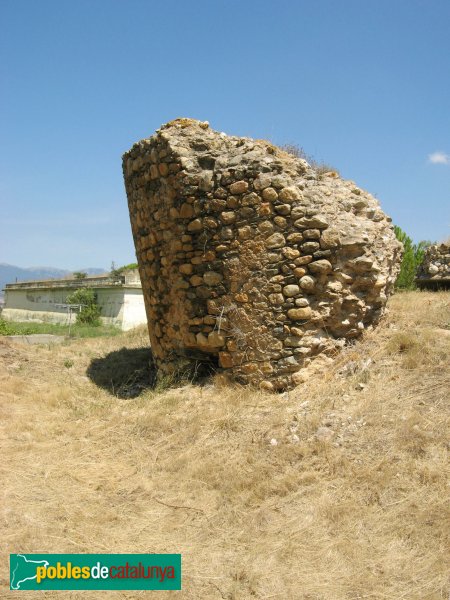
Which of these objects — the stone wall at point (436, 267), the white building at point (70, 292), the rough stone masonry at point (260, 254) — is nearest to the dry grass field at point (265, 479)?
the rough stone masonry at point (260, 254)

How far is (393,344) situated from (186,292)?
2.44m

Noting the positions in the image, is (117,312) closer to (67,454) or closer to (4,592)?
(67,454)

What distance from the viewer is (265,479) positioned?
4.08 metres

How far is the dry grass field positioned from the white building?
1222cm

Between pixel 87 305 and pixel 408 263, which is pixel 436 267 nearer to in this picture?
pixel 408 263

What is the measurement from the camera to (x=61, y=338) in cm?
1301

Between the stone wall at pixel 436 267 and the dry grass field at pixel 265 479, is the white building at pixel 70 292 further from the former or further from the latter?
the dry grass field at pixel 265 479

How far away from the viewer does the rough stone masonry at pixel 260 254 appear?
217 inches

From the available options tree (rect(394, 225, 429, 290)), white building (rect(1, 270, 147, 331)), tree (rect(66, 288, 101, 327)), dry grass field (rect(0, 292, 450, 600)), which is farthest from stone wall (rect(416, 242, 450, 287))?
tree (rect(66, 288, 101, 327))

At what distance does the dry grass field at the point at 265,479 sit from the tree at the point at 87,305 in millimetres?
13709

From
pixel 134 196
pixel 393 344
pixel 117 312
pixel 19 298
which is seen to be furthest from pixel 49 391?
pixel 19 298

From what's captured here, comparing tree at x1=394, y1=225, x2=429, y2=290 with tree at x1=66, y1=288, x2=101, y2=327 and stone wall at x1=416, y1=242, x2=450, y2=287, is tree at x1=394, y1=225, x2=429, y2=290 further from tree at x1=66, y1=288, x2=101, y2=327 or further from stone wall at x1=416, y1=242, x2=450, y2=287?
tree at x1=66, y1=288, x2=101, y2=327

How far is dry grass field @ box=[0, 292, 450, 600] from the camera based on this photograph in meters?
3.11

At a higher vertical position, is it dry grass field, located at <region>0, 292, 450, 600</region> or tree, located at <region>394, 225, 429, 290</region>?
tree, located at <region>394, 225, 429, 290</region>
